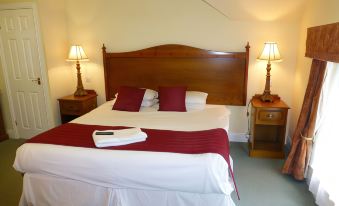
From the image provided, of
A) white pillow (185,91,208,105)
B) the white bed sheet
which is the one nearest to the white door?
the white bed sheet

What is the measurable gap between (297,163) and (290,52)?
5.05 feet

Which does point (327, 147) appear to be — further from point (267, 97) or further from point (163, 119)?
point (163, 119)

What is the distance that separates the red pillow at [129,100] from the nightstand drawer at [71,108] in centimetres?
69

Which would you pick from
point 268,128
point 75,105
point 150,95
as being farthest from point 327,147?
point 75,105

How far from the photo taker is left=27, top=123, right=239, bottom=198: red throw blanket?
211 centimetres

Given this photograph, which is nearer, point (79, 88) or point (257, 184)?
point (257, 184)

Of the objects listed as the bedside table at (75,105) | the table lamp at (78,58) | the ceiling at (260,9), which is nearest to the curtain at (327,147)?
the ceiling at (260,9)

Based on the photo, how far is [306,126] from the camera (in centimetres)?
261

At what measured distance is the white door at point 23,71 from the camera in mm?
3641

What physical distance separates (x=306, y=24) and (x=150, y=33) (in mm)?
2061

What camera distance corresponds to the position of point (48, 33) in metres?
3.68

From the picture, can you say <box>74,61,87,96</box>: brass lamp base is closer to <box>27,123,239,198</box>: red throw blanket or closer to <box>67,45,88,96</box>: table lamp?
<box>67,45,88,96</box>: table lamp

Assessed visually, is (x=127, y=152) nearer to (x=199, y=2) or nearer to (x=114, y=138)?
(x=114, y=138)

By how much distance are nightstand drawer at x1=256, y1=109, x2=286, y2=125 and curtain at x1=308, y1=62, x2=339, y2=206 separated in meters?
0.63
